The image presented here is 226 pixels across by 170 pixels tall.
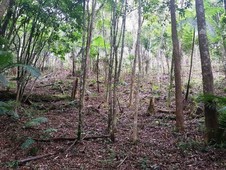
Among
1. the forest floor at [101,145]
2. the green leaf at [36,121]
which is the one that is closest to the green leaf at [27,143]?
the forest floor at [101,145]

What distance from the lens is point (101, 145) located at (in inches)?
290

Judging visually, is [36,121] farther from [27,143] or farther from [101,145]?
[101,145]

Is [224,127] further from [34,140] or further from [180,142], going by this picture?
[34,140]

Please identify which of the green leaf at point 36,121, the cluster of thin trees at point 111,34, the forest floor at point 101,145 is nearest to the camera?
the forest floor at point 101,145

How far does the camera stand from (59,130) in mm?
8453

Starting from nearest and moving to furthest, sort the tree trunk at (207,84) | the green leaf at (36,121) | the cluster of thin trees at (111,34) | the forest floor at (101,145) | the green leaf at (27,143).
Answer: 1. the forest floor at (101,145)
2. the tree trunk at (207,84)
3. the green leaf at (27,143)
4. the cluster of thin trees at (111,34)
5. the green leaf at (36,121)

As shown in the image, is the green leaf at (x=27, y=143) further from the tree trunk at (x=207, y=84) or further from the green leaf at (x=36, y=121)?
the tree trunk at (x=207, y=84)

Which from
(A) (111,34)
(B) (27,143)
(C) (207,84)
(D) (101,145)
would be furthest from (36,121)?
(C) (207,84)

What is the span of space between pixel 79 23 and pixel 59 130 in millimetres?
4077

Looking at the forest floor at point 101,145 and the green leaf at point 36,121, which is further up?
the green leaf at point 36,121

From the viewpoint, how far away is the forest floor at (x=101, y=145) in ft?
19.7

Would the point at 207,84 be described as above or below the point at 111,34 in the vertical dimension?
below

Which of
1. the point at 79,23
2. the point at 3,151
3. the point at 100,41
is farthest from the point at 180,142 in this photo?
the point at 100,41

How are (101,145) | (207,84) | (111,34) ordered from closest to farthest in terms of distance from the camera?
1. (207,84)
2. (101,145)
3. (111,34)
